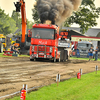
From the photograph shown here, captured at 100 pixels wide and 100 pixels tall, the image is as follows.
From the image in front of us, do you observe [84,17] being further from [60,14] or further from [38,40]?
[38,40]

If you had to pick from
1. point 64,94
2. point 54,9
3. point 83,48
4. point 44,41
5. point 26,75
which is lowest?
point 64,94

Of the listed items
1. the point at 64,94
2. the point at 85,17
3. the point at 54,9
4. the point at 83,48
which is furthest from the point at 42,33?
the point at 85,17

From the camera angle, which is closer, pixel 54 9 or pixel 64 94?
pixel 64 94

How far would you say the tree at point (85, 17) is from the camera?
208 ft

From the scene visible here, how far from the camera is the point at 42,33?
906 inches

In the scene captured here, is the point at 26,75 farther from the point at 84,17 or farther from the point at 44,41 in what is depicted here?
the point at 84,17

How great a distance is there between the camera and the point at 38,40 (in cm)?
2308

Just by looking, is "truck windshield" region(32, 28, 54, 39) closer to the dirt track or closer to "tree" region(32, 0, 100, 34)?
the dirt track

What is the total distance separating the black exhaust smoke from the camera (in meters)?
27.7

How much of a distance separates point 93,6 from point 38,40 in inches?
1798

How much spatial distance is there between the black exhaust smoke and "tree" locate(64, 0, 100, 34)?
31.6 m

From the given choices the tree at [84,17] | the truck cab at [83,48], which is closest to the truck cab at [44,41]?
the truck cab at [83,48]

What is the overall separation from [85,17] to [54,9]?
36955 mm

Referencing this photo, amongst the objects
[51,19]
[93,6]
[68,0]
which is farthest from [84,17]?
[51,19]
